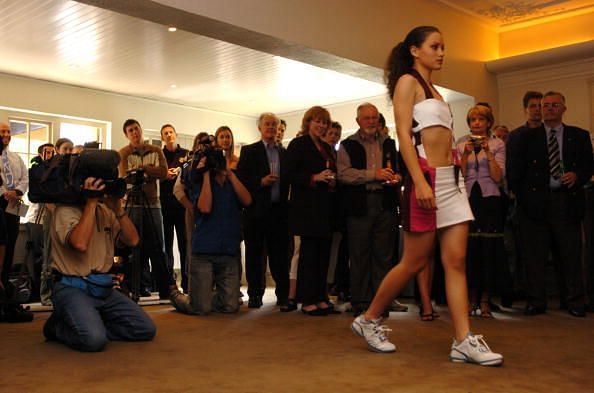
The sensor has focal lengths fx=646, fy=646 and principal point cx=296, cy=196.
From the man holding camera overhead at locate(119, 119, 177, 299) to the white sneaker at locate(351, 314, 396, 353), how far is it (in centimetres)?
233

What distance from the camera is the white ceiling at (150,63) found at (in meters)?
6.01

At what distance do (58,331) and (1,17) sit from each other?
4.02 m

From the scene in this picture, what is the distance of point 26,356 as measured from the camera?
8.65ft

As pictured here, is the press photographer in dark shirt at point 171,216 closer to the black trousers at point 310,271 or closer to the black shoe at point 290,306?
the black shoe at point 290,306

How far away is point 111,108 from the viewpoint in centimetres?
896

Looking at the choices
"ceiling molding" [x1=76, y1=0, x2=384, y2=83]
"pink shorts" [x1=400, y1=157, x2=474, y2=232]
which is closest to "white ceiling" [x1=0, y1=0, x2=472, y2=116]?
"ceiling molding" [x1=76, y1=0, x2=384, y2=83]

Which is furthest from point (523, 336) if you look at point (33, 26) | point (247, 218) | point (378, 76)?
point (33, 26)

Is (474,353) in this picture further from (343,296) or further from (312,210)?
(343,296)

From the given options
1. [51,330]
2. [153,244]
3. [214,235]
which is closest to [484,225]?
[214,235]

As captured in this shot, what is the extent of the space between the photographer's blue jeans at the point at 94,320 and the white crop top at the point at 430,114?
1.55m

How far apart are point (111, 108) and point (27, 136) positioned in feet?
3.87

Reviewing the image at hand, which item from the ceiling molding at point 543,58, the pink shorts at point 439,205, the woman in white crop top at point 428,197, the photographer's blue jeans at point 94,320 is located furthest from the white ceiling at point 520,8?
the photographer's blue jeans at point 94,320

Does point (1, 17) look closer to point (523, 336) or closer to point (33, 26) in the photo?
point (33, 26)

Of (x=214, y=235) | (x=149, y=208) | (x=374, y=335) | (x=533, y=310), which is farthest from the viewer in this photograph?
(x=149, y=208)
